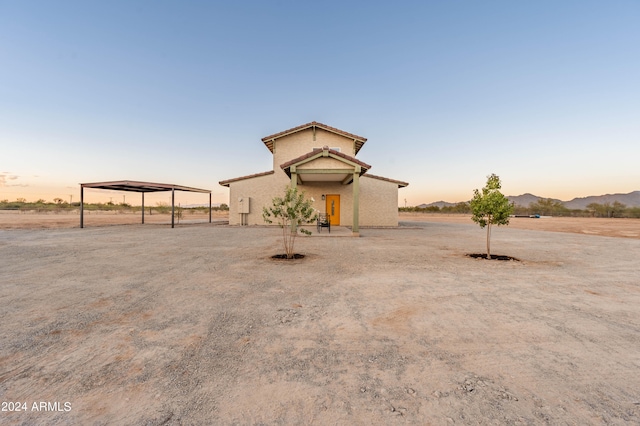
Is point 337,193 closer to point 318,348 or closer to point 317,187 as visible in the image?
point 317,187

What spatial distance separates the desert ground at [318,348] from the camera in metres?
1.91

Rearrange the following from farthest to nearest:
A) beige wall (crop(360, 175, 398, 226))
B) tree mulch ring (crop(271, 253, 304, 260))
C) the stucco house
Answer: beige wall (crop(360, 175, 398, 226)), the stucco house, tree mulch ring (crop(271, 253, 304, 260))

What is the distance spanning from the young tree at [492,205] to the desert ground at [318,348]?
2.41m

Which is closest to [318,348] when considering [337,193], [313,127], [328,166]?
[328,166]

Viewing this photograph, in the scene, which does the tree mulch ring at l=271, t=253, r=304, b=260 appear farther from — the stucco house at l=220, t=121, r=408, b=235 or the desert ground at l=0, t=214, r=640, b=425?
the stucco house at l=220, t=121, r=408, b=235

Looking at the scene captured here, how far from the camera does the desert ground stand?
1912 millimetres

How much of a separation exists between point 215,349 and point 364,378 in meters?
1.69

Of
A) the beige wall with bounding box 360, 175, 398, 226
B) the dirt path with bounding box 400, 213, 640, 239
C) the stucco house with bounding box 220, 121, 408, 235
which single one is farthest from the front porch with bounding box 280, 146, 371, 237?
the dirt path with bounding box 400, 213, 640, 239

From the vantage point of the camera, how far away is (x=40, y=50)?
56.9 ft

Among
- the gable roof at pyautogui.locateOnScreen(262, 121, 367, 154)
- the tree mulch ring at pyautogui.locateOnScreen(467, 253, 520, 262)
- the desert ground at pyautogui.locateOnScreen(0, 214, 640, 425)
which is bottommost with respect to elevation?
the desert ground at pyautogui.locateOnScreen(0, 214, 640, 425)

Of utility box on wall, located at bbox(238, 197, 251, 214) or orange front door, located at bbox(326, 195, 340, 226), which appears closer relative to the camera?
utility box on wall, located at bbox(238, 197, 251, 214)

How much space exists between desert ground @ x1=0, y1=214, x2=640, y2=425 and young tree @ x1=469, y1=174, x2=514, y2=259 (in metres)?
2.41

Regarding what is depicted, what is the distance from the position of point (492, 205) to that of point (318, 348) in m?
7.74

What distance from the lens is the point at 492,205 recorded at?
777 centimetres
